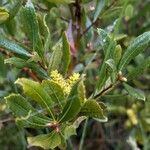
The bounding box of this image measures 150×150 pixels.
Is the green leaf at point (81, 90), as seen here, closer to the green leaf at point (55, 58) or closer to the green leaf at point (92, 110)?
the green leaf at point (92, 110)

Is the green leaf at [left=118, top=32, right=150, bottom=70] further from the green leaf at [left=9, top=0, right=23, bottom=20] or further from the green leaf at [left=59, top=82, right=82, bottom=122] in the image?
the green leaf at [left=9, top=0, right=23, bottom=20]

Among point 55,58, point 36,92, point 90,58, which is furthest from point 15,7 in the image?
point 90,58

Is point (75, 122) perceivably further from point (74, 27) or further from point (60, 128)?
point (74, 27)

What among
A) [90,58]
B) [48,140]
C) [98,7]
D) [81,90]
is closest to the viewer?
[81,90]

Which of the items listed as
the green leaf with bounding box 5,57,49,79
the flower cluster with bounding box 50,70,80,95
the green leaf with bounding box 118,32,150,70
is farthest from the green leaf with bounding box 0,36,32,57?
the green leaf with bounding box 118,32,150,70

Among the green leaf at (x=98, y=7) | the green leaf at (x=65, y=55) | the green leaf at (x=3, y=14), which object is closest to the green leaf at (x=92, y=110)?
the green leaf at (x=65, y=55)

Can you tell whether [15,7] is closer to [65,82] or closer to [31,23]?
[31,23]

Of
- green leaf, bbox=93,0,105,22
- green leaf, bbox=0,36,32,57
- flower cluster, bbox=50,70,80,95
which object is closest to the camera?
flower cluster, bbox=50,70,80,95
